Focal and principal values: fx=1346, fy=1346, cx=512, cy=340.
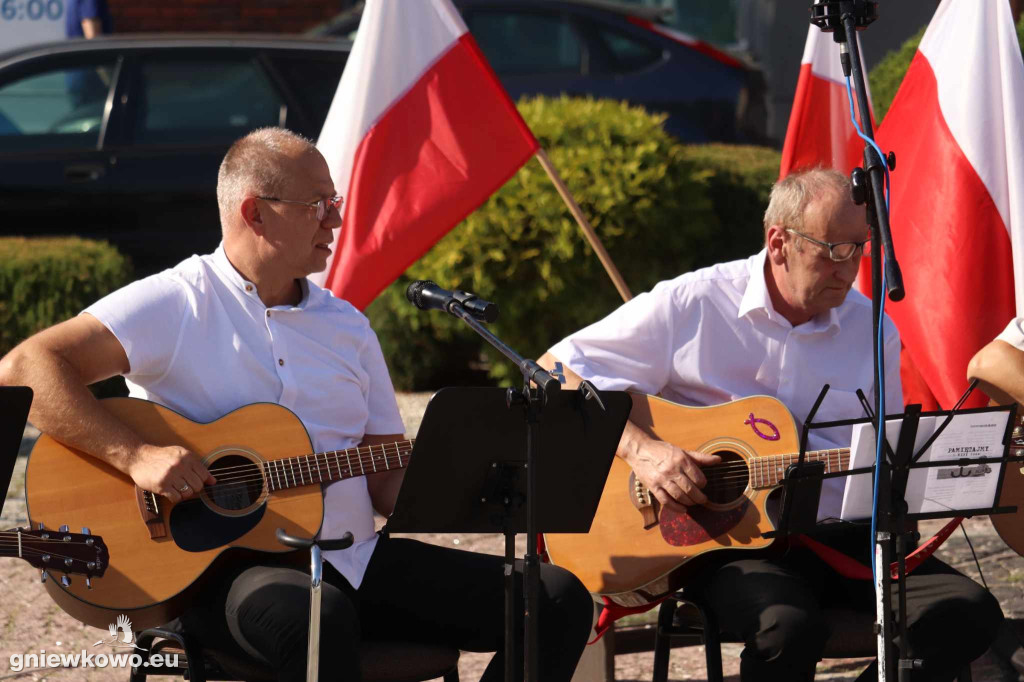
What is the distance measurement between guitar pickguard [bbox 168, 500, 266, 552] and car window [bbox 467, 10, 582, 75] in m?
6.84

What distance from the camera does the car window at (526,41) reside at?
9.81 meters

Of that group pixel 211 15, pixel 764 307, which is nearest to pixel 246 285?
pixel 764 307

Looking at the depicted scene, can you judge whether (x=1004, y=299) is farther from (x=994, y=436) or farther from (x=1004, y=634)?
(x=994, y=436)

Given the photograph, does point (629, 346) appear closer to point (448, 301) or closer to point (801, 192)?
point (801, 192)

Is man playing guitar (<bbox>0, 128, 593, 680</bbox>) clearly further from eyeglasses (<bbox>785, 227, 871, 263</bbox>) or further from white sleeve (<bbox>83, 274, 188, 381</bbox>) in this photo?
eyeglasses (<bbox>785, 227, 871, 263</bbox>)

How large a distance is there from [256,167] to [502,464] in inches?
46.8

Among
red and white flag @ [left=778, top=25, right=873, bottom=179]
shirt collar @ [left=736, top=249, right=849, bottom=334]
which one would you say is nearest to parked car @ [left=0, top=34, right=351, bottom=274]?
red and white flag @ [left=778, top=25, right=873, bottom=179]

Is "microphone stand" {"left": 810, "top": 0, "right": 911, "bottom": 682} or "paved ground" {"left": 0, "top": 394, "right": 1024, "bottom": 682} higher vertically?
"microphone stand" {"left": 810, "top": 0, "right": 911, "bottom": 682}

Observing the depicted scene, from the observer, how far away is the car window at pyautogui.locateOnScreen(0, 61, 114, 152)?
8.26 m

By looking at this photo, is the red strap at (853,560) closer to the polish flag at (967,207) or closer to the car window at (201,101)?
the polish flag at (967,207)

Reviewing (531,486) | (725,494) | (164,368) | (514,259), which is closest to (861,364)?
(725,494)

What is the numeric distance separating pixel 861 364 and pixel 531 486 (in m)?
1.56

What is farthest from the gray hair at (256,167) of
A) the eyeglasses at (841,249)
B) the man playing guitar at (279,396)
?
the eyeglasses at (841,249)

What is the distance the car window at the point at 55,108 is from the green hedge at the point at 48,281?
999 millimetres
